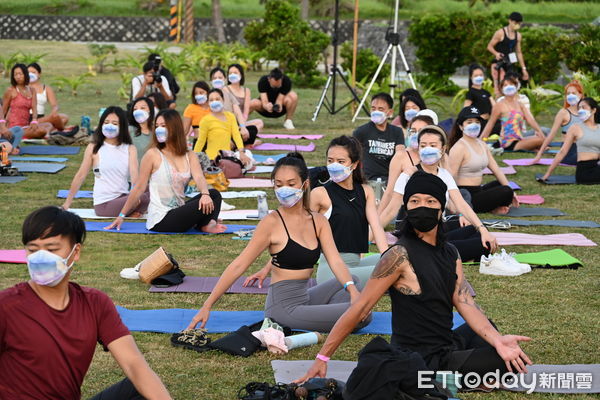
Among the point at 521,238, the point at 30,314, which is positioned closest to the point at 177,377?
the point at 30,314

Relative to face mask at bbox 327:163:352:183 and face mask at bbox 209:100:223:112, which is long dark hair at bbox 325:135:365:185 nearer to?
face mask at bbox 327:163:352:183

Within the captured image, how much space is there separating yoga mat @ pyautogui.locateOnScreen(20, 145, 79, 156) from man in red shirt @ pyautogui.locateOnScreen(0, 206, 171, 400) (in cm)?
973

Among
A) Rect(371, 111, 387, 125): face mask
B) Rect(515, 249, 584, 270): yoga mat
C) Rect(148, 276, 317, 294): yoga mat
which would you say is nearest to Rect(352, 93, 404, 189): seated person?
Rect(371, 111, 387, 125): face mask

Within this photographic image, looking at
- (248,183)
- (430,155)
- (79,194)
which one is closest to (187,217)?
(79,194)

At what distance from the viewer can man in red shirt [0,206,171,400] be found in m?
3.52

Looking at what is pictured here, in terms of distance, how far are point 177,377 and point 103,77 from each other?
1899cm

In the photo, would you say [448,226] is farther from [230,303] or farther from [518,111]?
[518,111]

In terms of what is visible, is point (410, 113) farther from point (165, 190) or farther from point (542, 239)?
point (165, 190)

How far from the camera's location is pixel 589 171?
11453mm

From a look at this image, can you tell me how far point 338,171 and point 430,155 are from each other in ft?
3.47

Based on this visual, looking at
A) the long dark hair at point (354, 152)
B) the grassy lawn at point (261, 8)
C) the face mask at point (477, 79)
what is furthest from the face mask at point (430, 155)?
the grassy lawn at point (261, 8)

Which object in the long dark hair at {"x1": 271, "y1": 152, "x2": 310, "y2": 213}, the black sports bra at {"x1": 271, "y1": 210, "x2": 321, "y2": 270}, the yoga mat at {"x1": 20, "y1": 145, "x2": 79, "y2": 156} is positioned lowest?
the yoga mat at {"x1": 20, "y1": 145, "x2": 79, "y2": 156}

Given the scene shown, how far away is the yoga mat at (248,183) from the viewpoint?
1109 centimetres

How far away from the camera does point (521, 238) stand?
863cm
